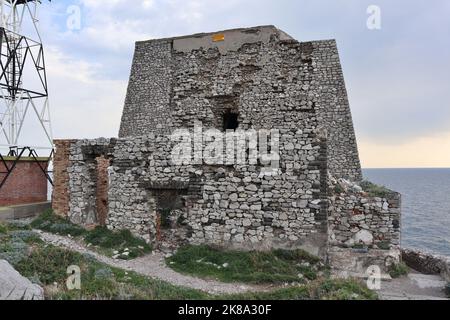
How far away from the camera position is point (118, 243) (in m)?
10.8

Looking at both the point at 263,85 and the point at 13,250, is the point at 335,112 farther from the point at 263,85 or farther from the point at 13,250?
the point at 13,250

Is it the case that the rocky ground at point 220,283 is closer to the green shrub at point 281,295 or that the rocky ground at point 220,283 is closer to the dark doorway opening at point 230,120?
the green shrub at point 281,295

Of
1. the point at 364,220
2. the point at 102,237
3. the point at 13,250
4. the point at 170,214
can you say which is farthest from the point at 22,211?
the point at 364,220

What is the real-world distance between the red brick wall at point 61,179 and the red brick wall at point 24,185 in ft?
9.51

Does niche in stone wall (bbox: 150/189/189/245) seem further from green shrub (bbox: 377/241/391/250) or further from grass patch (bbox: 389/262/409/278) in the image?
grass patch (bbox: 389/262/409/278)

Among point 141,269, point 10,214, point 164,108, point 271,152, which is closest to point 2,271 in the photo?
point 141,269

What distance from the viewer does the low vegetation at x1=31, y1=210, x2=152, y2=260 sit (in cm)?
1029

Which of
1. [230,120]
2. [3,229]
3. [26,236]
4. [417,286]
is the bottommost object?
[417,286]

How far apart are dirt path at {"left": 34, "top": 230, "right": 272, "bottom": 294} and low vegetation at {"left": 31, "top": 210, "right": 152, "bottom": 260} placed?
0.26 metres

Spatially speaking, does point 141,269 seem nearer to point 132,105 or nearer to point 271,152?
point 271,152

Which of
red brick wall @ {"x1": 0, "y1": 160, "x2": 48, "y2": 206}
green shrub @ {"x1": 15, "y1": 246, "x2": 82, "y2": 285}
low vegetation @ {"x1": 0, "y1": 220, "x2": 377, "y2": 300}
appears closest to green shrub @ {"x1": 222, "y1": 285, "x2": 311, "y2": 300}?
low vegetation @ {"x1": 0, "y1": 220, "x2": 377, "y2": 300}

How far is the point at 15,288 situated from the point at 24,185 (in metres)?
11.0

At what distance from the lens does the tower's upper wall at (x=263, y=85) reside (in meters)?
13.0
